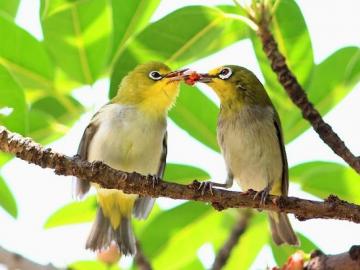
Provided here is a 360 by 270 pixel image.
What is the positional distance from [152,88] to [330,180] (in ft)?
5.45

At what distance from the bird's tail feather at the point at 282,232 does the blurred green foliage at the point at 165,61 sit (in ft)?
0.51

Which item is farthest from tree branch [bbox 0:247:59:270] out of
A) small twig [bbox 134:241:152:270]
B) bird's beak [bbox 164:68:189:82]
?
bird's beak [bbox 164:68:189:82]

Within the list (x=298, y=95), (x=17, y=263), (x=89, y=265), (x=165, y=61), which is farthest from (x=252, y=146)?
(x=17, y=263)

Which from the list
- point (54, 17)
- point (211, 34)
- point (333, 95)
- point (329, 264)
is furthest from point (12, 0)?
point (329, 264)

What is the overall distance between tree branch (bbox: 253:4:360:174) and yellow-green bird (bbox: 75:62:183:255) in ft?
3.64

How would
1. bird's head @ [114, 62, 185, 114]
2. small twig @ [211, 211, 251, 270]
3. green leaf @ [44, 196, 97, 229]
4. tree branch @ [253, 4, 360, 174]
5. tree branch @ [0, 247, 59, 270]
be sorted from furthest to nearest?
1. bird's head @ [114, 62, 185, 114]
2. green leaf @ [44, 196, 97, 229]
3. small twig @ [211, 211, 251, 270]
4. tree branch @ [253, 4, 360, 174]
5. tree branch @ [0, 247, 59, 270]

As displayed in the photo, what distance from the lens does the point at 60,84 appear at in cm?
424

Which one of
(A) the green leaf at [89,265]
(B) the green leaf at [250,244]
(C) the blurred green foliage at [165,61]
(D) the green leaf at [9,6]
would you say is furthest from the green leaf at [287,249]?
(D) the green leaf at [9,6]

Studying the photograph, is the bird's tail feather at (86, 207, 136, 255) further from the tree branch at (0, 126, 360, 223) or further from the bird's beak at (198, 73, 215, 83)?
the tree branch at (0, 126, 360, 223)

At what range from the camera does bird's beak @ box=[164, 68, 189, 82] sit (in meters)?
4.56

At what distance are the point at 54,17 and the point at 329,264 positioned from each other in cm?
206

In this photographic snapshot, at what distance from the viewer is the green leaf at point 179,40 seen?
3.80 metres

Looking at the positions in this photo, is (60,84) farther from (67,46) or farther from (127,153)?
(127,153)

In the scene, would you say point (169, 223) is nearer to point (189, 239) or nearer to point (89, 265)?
point (189, 239)
